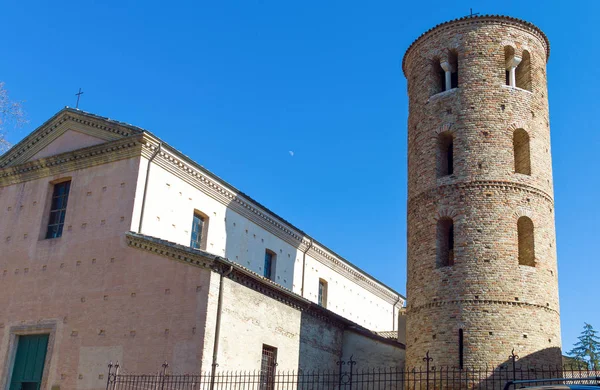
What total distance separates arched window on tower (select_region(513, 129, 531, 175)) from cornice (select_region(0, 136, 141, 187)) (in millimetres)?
11598

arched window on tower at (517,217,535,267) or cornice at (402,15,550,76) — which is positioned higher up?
cornice at (402,15,550,76)

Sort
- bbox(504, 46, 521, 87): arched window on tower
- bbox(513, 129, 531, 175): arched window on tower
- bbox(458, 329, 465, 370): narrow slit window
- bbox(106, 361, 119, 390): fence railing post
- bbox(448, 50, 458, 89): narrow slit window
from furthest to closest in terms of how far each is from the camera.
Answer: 1. bbox(448, 50, 458, 89): narrow slit window
2. bbox(504, 46, 521, 87): arched window on tower
3. bbox(513, 129, 531, 175): arched window on tower
4. bbox(458, 329, 465, 370): narrow slit window
5. bbox(106, 361, 119, 390): fence railing post

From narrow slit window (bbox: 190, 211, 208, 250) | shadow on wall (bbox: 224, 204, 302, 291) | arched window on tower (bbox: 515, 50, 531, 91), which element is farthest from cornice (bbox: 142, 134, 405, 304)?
arched window on tower (bbox: 515, 50, 531, 91)

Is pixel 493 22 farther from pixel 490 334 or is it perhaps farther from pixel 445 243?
pixel 490 334

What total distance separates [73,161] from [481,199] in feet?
42.1

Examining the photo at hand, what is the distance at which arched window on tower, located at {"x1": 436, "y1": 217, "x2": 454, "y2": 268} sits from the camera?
63.3 feet

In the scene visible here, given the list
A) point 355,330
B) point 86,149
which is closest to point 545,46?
point 355,330

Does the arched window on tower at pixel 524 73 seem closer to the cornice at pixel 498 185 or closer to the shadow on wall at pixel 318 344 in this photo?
the cornice at pixel 498 185

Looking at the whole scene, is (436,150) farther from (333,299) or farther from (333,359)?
(333,299)

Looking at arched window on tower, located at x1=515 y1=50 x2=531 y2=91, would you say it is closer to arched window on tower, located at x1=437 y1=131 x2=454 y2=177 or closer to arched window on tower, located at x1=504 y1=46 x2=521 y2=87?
arched window on tower, located at x1=504 y1=46 x2=521 y2=87

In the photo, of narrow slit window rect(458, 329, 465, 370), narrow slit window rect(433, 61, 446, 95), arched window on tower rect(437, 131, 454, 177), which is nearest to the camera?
narrow slit window rect(458, 329, 465, 370)

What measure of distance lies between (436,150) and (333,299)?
10.9 meters

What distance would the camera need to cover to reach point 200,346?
16.5 meters

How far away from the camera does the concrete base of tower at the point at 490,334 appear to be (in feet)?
57.2
